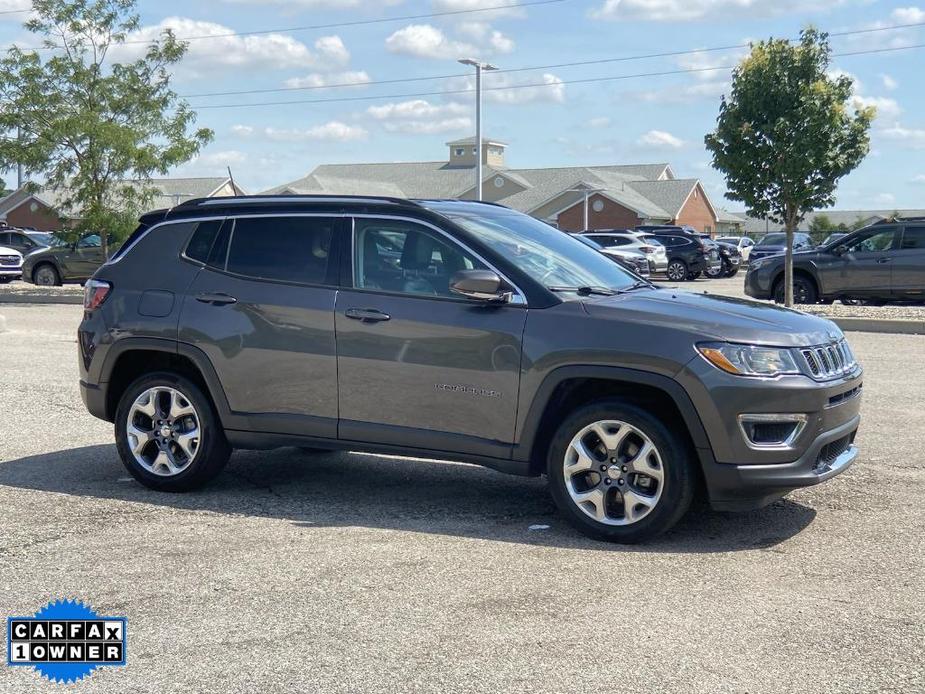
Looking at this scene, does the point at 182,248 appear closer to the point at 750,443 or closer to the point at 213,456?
the point at 213,456

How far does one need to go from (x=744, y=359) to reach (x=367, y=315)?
212 cm

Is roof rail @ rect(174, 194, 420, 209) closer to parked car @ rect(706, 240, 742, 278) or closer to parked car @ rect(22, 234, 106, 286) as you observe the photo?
parked car @ rect(22, 234, 106, 286)

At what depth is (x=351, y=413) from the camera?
671cm

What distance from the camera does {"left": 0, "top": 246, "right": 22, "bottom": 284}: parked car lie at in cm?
3519

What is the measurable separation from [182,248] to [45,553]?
2256mm

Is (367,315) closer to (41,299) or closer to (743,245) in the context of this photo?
(41,299)

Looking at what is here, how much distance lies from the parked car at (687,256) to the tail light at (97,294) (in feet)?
105

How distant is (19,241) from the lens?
132 ft

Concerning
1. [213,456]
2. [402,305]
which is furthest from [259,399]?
[402,305]

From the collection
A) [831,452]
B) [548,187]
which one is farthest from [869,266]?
[548,187]

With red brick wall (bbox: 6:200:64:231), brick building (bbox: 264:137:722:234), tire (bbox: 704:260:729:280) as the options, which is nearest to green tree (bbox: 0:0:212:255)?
tire (bbox: 704:260:729:280)

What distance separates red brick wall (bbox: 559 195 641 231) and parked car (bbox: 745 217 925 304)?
48.3m

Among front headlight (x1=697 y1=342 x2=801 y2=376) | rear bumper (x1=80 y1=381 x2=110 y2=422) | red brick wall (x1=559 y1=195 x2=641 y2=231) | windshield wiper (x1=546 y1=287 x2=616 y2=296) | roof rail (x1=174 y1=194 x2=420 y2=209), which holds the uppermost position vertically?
red brick wall (x1=559 y1=195 x2=641 y2=231)

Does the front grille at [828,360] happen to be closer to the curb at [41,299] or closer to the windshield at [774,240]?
the curb at [41,299]
